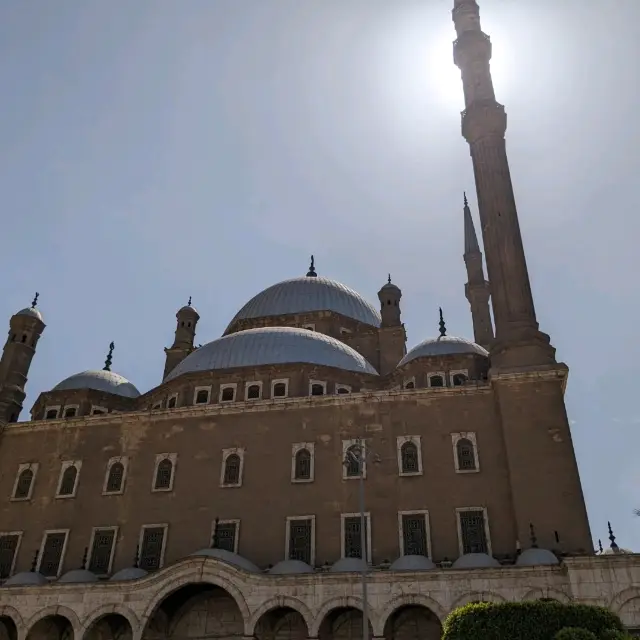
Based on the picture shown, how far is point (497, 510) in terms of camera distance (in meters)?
19.8

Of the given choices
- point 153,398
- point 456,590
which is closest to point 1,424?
point 153,398

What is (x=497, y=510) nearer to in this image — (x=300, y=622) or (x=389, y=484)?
(x=389, y=484)

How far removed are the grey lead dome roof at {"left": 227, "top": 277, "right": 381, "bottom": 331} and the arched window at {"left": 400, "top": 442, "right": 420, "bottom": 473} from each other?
41.4ft

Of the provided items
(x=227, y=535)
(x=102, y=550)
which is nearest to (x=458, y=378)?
(x=227, y=535)

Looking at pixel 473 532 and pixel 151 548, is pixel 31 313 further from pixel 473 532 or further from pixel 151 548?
pixel 473 532

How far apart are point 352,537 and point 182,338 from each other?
1681 cm

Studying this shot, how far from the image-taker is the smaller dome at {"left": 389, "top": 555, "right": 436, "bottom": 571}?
18.2 meters

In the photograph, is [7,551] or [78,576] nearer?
[78,576]

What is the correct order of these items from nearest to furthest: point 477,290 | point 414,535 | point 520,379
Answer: point 414,535
point 520,379
point 477,290

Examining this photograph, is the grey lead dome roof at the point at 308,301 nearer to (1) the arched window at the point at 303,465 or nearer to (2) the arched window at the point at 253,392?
(2) the arched window at the point at 253,392

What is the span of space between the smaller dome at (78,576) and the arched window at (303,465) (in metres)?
6.62

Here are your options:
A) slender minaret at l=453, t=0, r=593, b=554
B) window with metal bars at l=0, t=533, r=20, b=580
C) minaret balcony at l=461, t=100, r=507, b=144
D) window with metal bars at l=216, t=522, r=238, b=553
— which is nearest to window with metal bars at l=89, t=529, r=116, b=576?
window with metal bars at l=0, t=533, r=20, b=580

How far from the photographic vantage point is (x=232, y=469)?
22.3m

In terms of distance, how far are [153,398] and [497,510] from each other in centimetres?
1428
